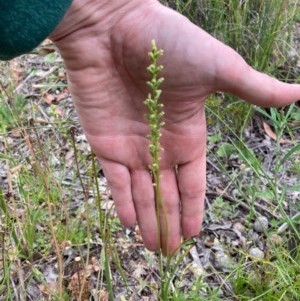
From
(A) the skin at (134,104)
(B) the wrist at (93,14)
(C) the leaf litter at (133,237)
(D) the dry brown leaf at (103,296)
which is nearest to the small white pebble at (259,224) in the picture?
(C) the leaf litter at (133,237)

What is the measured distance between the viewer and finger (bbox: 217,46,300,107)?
128 cm

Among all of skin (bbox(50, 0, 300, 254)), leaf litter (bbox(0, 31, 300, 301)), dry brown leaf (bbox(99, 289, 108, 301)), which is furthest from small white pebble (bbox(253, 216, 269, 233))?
dry brown leaf (bbox(99, 289, 108, 301))

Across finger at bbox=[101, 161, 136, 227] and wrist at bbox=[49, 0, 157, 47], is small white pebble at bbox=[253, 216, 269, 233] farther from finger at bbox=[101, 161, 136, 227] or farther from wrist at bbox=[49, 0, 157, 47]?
wrist at bbox=[49, 0, 157, 47]

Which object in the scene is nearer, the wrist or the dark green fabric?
the dark green fabric

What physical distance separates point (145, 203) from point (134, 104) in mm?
261

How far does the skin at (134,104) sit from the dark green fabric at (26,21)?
0.17 meters

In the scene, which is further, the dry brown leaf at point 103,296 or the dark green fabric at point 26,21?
the dry brown leaf at point 103,296

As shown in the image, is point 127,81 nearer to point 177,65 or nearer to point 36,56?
point 177,65

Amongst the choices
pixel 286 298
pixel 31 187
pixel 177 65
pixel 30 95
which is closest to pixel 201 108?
pixel 177 65

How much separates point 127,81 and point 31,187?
538mm

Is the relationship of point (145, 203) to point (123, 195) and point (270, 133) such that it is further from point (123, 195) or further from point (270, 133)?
point (270, 133)

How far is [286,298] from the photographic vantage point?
58.6 inches

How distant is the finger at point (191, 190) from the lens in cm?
145

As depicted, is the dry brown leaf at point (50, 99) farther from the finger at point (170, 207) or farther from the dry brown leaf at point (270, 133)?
the finger at point (170, 207)
